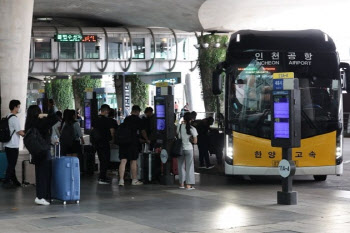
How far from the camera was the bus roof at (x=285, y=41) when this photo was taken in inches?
614

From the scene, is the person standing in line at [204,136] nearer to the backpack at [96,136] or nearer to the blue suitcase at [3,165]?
the backpack at [96,136]

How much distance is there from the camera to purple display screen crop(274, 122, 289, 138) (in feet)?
39.9

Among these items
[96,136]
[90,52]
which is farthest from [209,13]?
[96,136]

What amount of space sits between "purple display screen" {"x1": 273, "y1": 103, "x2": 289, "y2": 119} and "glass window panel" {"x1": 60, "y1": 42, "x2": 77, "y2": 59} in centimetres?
4050

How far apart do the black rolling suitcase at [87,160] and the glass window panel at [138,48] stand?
34.6 meters

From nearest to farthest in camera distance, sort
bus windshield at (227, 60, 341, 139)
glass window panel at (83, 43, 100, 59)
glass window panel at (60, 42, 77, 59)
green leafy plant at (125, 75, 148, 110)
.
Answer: bus windshield at (227, 60, 341, 139) → glass window panel at (60, 42, 77, 59) → glass window panel at (83, 43, 100, 59) → green leafy plant at (125, 75, 148, 110)

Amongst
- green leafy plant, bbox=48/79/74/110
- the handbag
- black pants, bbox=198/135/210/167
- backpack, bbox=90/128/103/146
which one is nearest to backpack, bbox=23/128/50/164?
the handbag

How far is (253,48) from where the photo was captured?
615 inches

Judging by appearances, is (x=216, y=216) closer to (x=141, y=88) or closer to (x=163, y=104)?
(x=163, y=104)

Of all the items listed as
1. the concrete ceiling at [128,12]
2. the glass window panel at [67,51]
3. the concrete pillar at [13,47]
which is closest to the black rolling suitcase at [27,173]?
the concrete pillar at [13,47]

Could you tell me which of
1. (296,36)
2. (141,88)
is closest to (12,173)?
(296,36)

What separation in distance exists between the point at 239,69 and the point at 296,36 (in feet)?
4.77

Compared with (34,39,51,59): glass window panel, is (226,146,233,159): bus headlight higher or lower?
lower

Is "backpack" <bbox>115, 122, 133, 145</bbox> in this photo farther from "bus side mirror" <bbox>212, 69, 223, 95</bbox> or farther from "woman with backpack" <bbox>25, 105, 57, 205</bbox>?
"woman with backpack" <bbox>25, 105, 57, 205</bbox>
